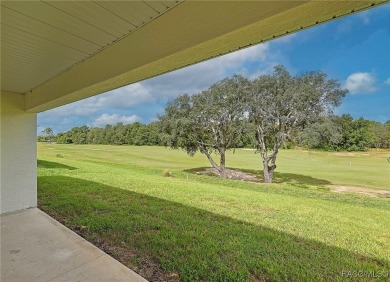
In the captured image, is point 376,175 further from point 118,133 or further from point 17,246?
point 118,133

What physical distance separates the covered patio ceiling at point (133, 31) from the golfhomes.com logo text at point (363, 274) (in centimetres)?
248

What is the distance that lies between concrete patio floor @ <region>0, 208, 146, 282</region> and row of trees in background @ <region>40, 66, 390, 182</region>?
1040cm

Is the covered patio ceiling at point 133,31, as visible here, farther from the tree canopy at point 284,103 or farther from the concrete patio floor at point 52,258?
the tree canopy at point 284,103

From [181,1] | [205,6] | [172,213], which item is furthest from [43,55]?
[172,213]

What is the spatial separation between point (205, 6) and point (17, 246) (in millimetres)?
3345

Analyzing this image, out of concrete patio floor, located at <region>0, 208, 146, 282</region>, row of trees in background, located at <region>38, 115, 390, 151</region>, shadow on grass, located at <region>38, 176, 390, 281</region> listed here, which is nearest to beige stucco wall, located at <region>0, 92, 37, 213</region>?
shadow on grass, located at <region>38, 176, 390, 281</region>

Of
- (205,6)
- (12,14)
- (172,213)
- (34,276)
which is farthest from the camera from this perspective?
(172,213)

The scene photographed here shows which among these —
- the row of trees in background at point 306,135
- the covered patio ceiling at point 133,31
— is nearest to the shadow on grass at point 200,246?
the covered patio ceiling at point 133,31

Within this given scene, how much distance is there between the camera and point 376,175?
50.0 feet

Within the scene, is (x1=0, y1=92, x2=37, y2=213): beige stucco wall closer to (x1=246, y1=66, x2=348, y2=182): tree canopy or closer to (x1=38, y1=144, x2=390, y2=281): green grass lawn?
(x1=38, y1=144, x2=390, y2=281): green grass lawn

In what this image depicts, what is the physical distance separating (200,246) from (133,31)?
2498 mm

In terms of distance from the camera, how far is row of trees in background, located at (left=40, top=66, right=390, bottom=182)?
456 inches

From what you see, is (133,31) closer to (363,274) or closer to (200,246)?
(200,246)

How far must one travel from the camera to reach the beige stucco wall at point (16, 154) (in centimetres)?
397
